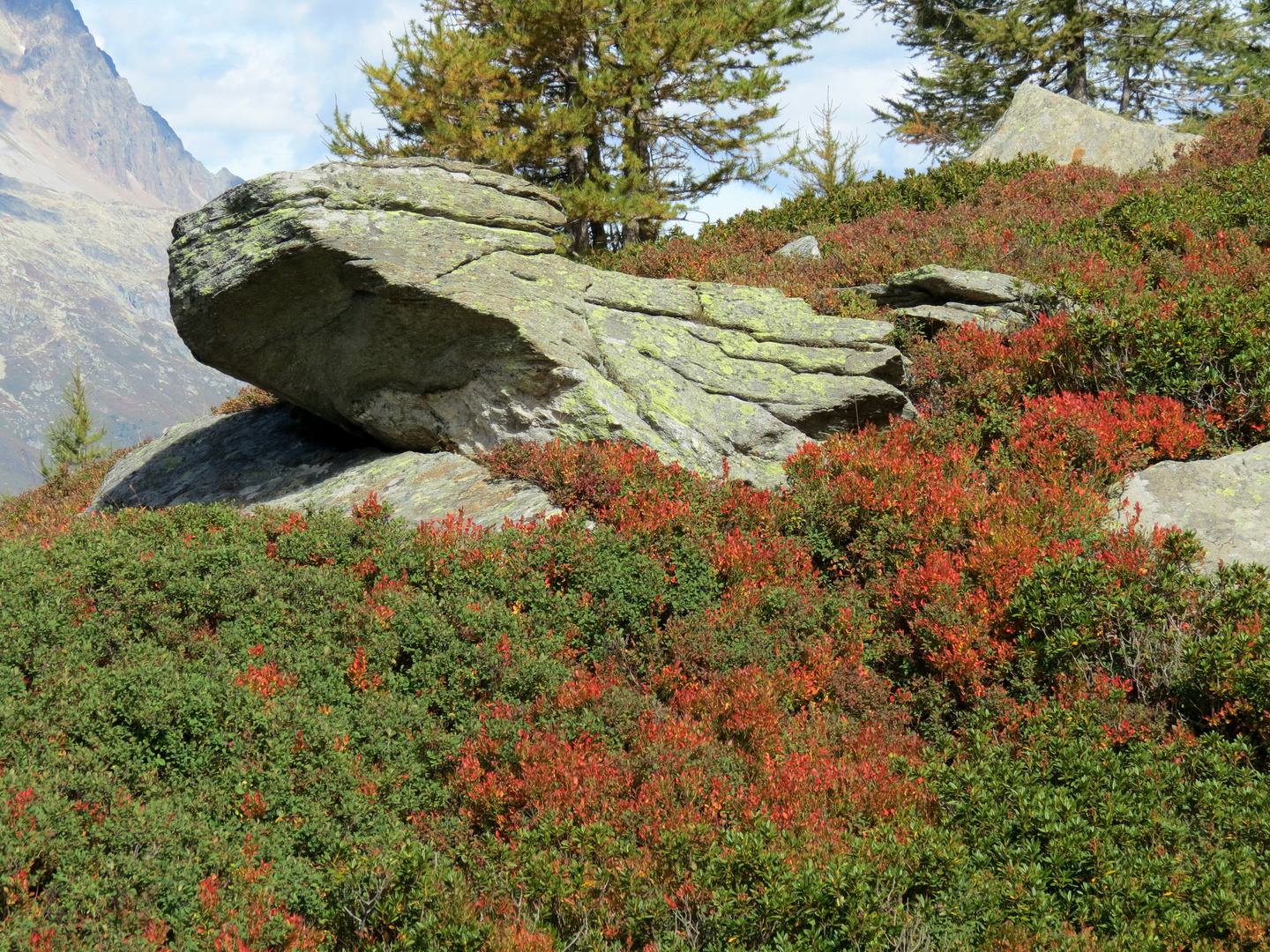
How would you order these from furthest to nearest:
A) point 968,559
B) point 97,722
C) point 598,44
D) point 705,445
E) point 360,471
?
point 598,44 < point 360,471 < point 705,445 < point 968,559 < point 97,722

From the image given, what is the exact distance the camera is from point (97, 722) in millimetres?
4844

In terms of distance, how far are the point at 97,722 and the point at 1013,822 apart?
5520 millimetres

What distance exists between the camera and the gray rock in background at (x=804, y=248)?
48.7ft

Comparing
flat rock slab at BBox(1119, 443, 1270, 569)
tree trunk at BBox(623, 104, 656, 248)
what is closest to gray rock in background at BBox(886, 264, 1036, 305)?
flat rock slab at BBox(1119, 443, 1270, 569)

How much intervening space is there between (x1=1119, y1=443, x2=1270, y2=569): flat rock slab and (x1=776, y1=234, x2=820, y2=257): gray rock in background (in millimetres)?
8504

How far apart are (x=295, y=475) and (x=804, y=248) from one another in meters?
10.0

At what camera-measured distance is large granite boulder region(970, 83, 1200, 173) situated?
1806cm

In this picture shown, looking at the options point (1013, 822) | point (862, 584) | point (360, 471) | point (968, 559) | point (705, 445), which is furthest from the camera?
point (360, 471)

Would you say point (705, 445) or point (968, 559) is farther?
point (705, 445)

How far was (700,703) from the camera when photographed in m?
5.66

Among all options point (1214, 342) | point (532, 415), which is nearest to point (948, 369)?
point (1214, 342)

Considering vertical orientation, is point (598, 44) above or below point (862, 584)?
above

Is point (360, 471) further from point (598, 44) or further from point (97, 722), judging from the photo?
point (598, 44)

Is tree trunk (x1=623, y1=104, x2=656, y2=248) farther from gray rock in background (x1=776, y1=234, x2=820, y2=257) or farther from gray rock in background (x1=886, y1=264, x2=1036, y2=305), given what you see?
gray rock in background (x1=886, y1=264, x2=1036, y2=305)
